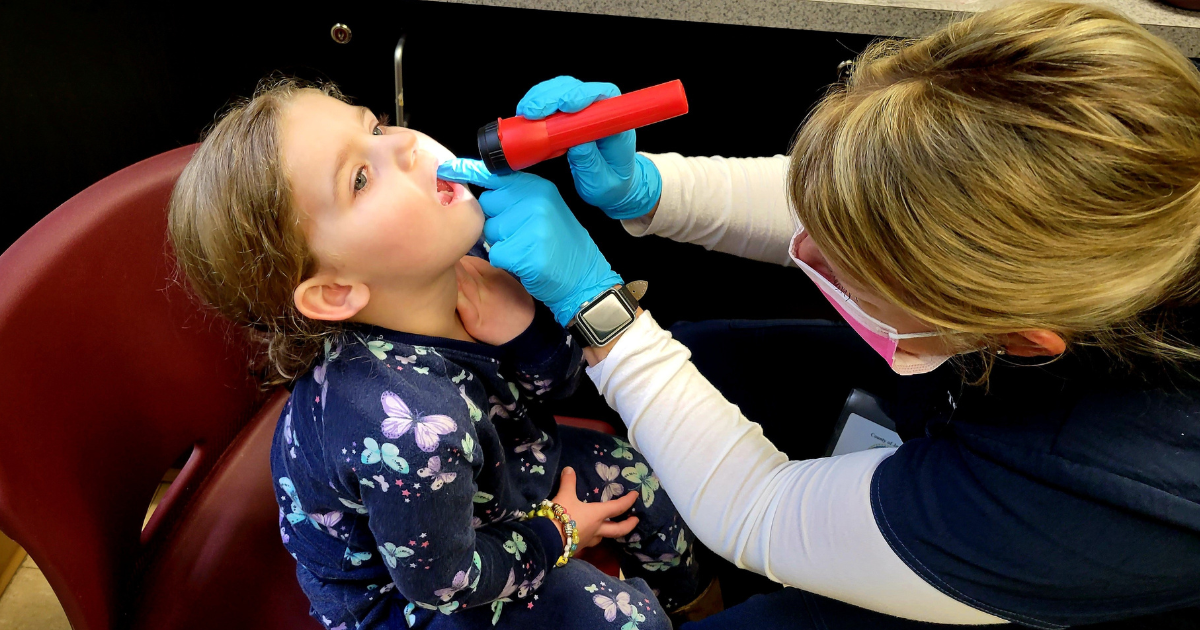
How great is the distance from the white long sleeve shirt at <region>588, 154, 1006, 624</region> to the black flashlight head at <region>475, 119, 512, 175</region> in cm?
27

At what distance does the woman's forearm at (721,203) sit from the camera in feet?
3.80

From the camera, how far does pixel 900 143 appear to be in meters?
0.64

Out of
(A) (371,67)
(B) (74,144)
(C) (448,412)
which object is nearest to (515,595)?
(C) (448,412)

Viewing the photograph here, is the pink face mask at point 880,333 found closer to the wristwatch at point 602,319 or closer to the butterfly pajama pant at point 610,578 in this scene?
the wristwatch at point 602,319

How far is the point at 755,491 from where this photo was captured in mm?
884

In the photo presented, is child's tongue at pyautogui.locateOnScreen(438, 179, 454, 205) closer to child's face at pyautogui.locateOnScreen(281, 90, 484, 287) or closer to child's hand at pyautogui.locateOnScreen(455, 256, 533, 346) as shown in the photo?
Result: child's face at pyautogui.locateOnScreen(281, 90, 484, 287)

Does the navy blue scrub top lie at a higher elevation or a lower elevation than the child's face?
lower

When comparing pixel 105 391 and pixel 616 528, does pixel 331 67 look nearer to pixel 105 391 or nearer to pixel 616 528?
pixel 105 391

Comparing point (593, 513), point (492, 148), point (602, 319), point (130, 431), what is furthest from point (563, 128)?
point (130, 431)

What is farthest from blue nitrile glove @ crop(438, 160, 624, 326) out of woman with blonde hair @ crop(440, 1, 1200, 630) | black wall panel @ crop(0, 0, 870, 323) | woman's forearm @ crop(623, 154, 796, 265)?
black wall panel @ crop(0, 0, 870, 323)

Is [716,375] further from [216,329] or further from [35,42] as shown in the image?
[35,42]

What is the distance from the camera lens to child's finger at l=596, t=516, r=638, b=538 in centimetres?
111

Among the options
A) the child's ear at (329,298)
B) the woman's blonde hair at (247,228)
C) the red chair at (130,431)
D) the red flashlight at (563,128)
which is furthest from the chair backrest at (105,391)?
the red flashlight at (563,128)

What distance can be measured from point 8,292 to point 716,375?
3.31 feet
